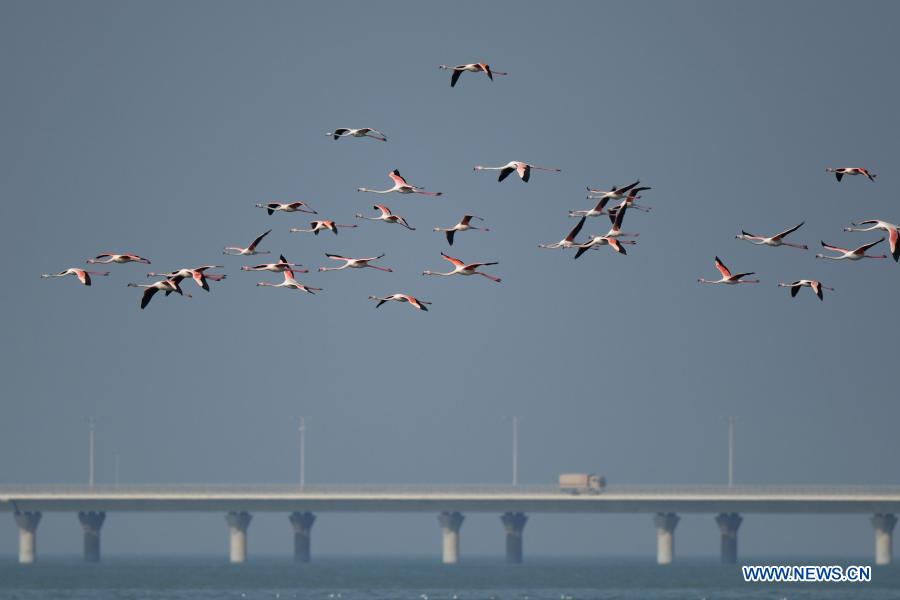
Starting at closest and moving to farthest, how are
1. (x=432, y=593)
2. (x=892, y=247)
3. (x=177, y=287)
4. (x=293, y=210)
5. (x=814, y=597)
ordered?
(x=892, y=247), (x=177, y=287), (x=293, y=210), (x=814, y=597), (x=432, y=593)

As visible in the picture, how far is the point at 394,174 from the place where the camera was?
107 metres

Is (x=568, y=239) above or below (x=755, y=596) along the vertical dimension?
above

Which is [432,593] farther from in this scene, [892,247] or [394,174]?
[892,247]

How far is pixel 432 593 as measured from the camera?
7731 inches

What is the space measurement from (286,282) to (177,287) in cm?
1076

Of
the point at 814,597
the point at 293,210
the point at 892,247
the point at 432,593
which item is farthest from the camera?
the point at 432,593

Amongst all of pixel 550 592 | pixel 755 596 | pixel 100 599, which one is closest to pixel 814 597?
pixel 755 596

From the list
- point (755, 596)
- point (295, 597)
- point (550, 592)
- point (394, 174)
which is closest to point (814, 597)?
point (755, 596)

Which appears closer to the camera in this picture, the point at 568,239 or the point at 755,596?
the point at 568,239

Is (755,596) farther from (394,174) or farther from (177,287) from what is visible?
(177,287)

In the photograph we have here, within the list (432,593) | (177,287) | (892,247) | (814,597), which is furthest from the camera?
(432,593)

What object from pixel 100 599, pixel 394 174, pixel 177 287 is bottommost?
pixel 100 599

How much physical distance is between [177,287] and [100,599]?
100 m

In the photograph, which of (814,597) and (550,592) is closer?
(814,597)
